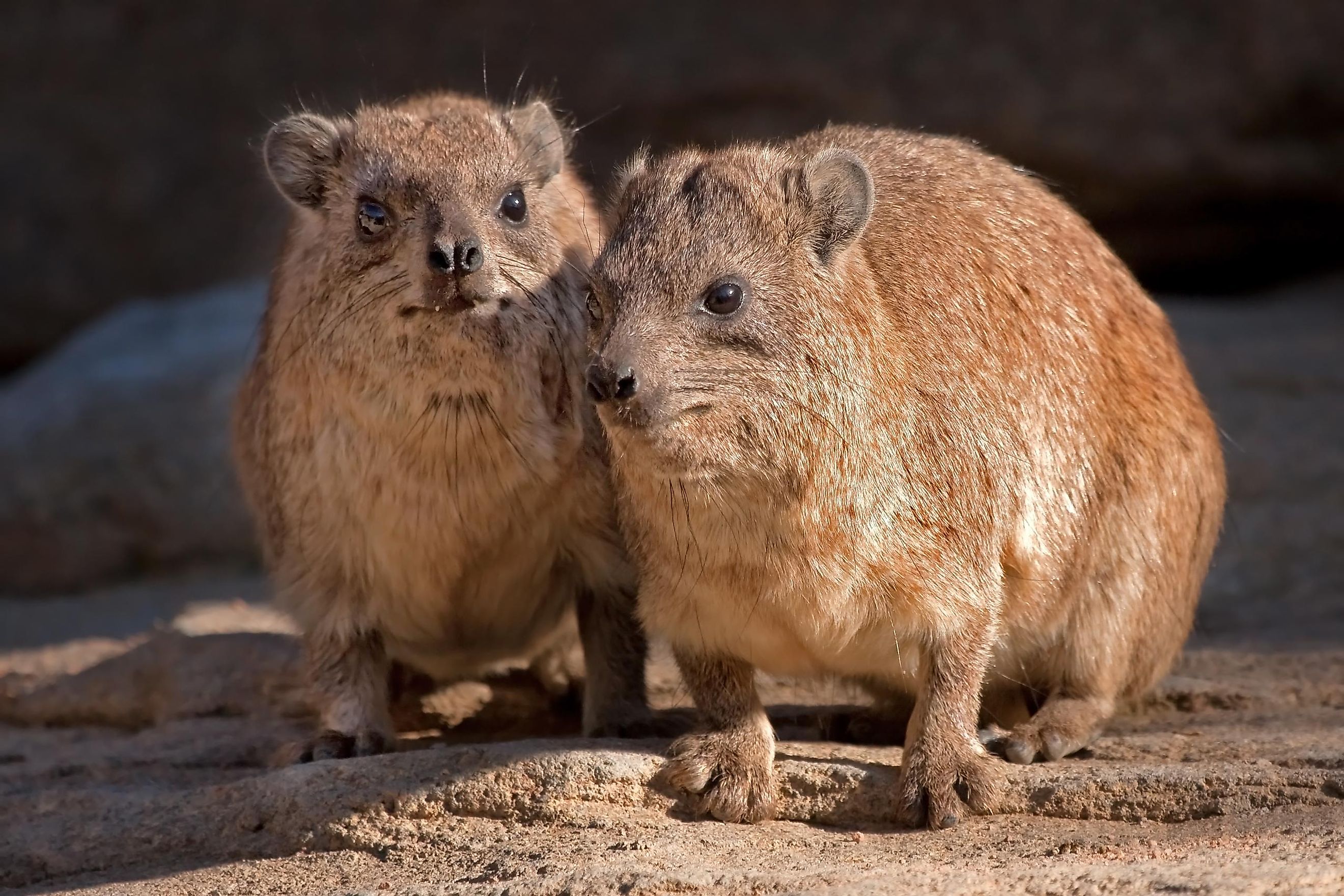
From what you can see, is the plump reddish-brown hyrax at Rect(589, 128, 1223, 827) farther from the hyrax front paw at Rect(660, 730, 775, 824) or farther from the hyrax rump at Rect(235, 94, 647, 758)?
the hyrax rump at Rect(235, 94, 647, 758)

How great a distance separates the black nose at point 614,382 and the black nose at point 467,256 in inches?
Answer: 35.4

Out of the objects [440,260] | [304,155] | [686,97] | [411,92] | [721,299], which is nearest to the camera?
[721,299]

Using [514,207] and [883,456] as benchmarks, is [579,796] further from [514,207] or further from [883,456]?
[514,207]

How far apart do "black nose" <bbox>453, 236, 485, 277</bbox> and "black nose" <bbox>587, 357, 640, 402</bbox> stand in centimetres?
90

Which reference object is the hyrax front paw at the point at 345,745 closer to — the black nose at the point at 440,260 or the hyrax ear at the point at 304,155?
the black nose at the point at 440,260

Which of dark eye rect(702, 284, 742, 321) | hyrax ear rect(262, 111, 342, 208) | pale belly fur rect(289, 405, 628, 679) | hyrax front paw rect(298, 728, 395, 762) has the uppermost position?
hyrax ear rect(262, 111, 342, 208)

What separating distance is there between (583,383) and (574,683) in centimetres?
158

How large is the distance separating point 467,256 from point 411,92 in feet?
25.5

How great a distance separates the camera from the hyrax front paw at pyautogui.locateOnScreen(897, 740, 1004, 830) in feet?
16.8

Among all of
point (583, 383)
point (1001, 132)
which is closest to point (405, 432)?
point (583, 383)

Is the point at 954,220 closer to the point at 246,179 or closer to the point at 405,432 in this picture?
the point at 405,432

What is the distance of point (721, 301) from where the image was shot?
16.8 feet

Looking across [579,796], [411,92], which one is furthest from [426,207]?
[411,92]

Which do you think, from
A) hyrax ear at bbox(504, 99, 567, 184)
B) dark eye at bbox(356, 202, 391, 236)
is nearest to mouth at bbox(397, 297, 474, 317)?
dark eye at bbox(356, 202, 391, 236)
